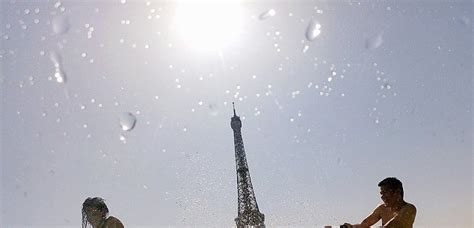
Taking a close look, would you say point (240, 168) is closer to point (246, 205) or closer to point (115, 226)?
point (246, 205)

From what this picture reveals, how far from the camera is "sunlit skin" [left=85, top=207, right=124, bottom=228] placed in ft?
18.5

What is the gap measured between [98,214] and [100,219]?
64mm

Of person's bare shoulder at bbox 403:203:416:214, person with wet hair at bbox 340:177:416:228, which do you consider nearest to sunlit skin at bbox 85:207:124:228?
person with wet hair at bbox 340:177:416:228

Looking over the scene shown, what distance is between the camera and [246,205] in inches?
2088

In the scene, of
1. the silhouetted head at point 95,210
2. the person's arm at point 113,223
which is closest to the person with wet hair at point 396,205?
Result: the person's arm at point 113,223

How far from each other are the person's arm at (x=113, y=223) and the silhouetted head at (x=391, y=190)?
3.01m

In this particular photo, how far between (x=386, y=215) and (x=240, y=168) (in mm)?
49080

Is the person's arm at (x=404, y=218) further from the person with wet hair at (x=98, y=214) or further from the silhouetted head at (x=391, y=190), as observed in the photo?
the person with wet hair at (x=98, y=214)

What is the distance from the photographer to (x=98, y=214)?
18.6 feet

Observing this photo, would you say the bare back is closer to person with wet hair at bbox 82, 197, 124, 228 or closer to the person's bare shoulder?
the person's bare shoulder

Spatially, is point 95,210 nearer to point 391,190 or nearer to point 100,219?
point 100,219

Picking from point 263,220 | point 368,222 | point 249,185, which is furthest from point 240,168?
point 368,222

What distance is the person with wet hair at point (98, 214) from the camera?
5.64 meters

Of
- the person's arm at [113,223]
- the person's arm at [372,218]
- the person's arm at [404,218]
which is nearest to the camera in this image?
the person's arm at [404,218]
